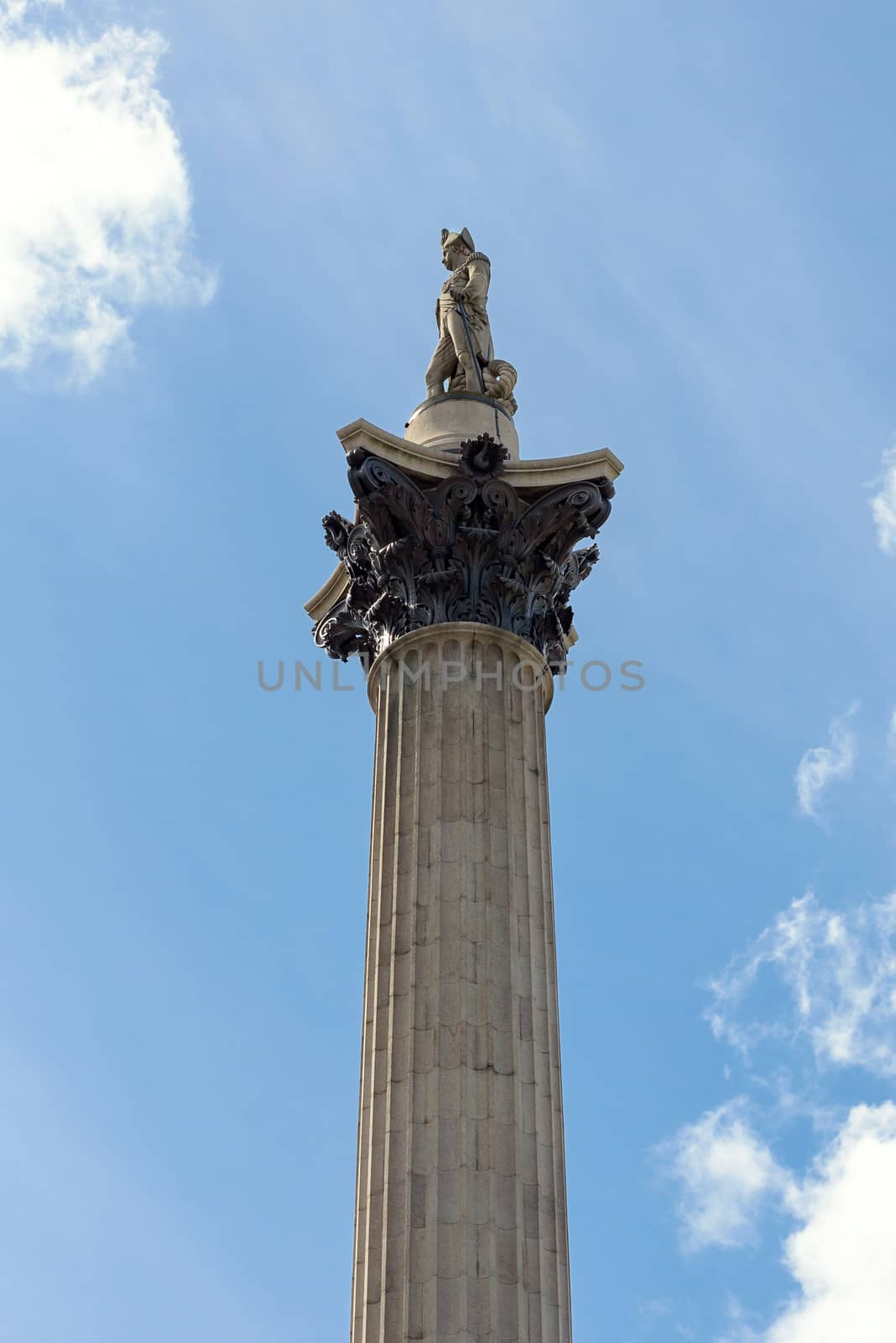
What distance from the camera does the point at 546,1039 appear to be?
24.6 m

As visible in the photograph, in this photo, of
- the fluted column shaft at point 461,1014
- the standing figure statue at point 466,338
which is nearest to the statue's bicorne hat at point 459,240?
the standing figure statue at point 466,338

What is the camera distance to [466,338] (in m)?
33.1

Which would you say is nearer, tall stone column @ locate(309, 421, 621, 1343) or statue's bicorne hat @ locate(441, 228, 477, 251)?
tall stone column @ locate(309, 421, 621, 1343)

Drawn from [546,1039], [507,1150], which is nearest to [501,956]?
[546,1039]

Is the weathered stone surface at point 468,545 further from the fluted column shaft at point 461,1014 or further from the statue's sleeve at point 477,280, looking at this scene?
the statue's sleeve at point 477,280

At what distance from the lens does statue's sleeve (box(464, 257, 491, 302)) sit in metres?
33.9

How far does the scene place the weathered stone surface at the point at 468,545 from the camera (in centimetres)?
2870

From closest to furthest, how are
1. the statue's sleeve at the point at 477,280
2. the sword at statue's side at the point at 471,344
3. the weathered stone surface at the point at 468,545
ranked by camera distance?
the weathered stone surface at the point at 468,545 → the sword at statue's side at the point at 471,344 → the statue's sleeve at the point at 477,280

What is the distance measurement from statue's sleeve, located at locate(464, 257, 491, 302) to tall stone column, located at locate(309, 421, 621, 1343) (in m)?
5.48

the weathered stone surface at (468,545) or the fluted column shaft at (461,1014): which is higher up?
the weathered stone surface at (468,545)

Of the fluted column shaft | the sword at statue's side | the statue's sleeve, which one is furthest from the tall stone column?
the statue's sleeve

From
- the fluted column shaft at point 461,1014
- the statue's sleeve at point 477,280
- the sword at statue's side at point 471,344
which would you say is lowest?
the fluted column shaft at point 461,1014

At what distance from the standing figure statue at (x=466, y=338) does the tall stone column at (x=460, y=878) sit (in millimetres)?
3451

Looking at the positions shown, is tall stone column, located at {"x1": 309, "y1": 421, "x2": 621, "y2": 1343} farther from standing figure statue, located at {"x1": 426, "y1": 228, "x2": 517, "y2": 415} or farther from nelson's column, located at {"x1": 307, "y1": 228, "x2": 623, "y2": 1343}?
standing figure statue, located at {"x1": 426, "y1": 228, "x2": 517, "y2": 415}
